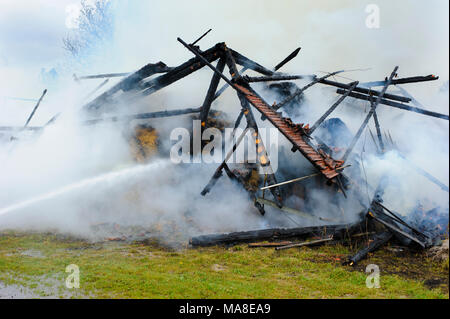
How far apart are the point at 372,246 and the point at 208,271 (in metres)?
3.86

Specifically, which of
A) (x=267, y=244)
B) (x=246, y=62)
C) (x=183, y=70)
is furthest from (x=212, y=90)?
(x=267, y=244)

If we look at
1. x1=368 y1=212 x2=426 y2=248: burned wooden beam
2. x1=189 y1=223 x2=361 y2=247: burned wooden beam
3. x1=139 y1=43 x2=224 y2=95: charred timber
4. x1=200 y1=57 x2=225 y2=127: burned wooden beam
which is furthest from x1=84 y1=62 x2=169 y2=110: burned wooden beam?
x1=368 y1=212 x2=426 y2=248: burned wooden beam

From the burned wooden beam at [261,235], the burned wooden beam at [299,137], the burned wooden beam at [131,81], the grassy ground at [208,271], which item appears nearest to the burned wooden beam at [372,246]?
the grassy ground at [208,271]

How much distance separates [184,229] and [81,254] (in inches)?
121

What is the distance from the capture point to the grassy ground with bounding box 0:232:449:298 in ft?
19.3

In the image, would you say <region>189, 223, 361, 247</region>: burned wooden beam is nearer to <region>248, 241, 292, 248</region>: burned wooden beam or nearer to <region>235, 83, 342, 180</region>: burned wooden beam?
<region>248, 241, 292, 248</region>: burned wooden beam

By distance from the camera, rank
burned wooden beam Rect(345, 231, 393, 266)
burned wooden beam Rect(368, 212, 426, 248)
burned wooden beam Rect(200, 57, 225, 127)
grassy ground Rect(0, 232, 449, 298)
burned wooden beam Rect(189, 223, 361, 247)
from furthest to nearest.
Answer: burned wooden beam Rect(200, 57, 225, 127)
burned wooden beam Rect(189, 223, 361, 247)
burned wooden beam Rect(368, 212, 426, 248)
burned wooden beam Rect(345, 231, 393, 266)
grassy ground Rect(0, 232, 449, 298)

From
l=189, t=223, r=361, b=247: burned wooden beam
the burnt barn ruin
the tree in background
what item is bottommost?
l=189, t=223, r=361, b=247: burned wooden beam

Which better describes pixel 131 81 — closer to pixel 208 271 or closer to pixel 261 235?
pixel 261 235

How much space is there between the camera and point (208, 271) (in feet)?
23.2

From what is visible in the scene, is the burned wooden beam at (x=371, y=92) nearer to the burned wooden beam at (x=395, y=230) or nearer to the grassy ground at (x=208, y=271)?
the burned wooden beam at (x=395, y=230)

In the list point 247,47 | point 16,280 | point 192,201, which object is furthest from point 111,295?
point 247,47

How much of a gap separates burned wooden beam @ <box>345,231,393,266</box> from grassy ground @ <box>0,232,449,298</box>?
0.50 feet

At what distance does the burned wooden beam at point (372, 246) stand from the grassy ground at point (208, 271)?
15 centimetres
